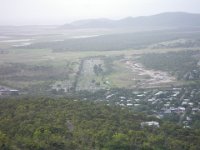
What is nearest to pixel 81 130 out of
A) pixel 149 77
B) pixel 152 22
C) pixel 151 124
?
pixel 151 124

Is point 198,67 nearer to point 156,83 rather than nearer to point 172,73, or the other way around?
point 172,73

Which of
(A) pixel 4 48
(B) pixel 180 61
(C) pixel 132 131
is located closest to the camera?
(C) pixel 132 131

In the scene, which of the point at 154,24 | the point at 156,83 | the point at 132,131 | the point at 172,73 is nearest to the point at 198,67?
the point at 172,73

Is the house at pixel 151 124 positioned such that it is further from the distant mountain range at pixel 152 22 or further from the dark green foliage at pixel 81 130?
the distant mountain range at pixel 152 22

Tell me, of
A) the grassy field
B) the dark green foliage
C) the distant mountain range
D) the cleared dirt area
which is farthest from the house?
the distant mountain range

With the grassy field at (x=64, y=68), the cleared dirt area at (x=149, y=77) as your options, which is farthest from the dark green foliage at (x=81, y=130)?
the cleared dirt area at (x=149, y=77)

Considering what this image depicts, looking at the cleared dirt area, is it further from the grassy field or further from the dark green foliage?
the dark green foliage
